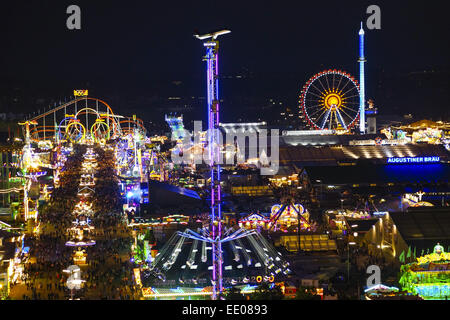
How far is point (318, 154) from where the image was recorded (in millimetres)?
40312

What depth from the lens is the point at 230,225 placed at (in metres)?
23.6

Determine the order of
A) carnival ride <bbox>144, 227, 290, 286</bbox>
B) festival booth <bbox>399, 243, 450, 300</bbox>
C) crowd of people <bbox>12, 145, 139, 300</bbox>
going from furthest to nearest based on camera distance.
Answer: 1. carnival ride <bbox>144, 227, 290, 286</bbox>
2. crowd of people <bbox>12, 145, 139, 300</bbox>
3. festival booth <bbox>399, 243, 450, 300</bbox>

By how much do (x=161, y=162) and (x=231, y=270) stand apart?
22356mm

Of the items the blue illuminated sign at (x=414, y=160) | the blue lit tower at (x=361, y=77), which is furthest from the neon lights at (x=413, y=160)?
the blue lit tower at (x=361, y=77)

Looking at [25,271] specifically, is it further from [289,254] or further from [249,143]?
[249,143]

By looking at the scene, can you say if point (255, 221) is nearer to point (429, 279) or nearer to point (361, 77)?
point (429, 279)

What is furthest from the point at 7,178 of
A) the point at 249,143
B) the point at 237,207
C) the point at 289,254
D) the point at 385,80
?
the point at 385,80

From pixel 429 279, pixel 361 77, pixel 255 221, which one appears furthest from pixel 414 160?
→ pixel 429 279

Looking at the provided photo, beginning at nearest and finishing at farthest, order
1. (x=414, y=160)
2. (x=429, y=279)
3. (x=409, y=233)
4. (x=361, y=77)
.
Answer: (x=429, y=279)
(x=409, y=233)
(x=414, y=160)
(x=361, y=77)

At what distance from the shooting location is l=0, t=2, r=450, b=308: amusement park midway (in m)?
14.7

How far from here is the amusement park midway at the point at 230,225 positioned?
1473 cm

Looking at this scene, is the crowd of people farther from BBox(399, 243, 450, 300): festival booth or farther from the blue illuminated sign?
the blue illuminated sign

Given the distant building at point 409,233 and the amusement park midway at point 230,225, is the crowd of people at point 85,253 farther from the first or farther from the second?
the distant building at point 409,233

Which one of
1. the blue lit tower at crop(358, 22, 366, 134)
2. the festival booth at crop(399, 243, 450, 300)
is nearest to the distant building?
the festival booth at crop(399, 243, 450, 300)
